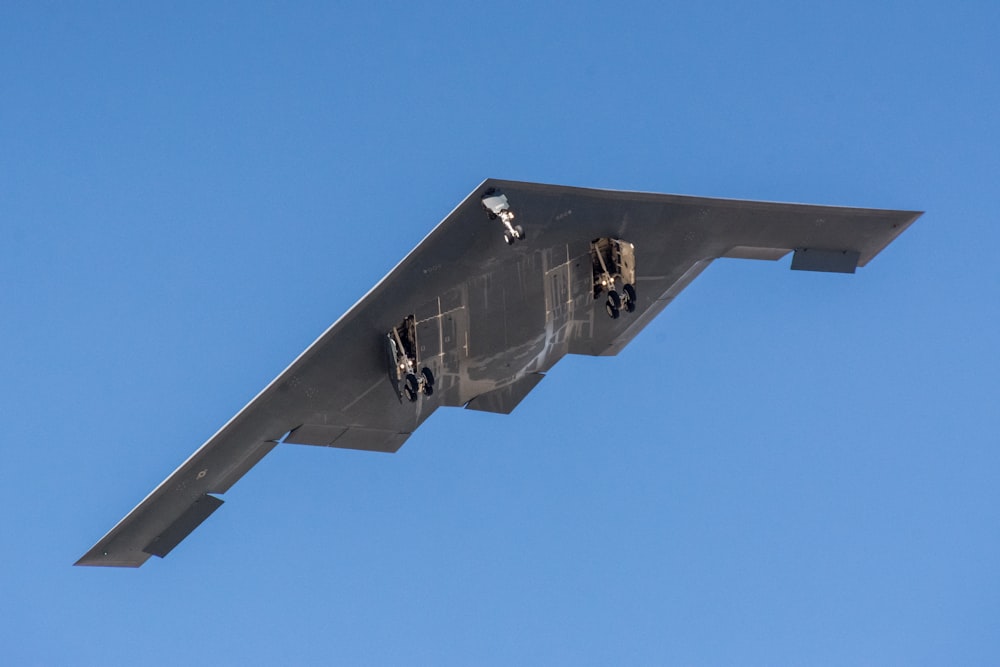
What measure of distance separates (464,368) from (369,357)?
3344mm

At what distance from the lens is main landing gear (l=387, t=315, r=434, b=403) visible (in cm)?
6475

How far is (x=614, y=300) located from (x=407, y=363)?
22.5 feet

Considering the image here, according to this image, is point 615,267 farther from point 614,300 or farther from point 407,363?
point 407,363

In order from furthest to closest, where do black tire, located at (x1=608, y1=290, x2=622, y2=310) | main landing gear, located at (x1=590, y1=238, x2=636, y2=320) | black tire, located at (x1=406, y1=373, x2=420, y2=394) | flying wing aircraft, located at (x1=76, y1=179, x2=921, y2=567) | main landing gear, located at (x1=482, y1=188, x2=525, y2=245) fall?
black tire, located at (x1=608, y1=290, x2=622, y2=310), main landing gear, located at (x1=590, y1=238, x2=636, y2=320), black tire, located at (x1=406, y1=373, x2=420, y2=394), flying wing aircraft, located at (x1=76, y1=179, x2=921, y2=567), main landing gear, located at (x1=482, y1=188, x2=525, y2=245)

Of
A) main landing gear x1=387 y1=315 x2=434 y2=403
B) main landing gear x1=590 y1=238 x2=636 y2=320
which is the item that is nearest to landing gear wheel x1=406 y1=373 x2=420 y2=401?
main landing gear x1=387 y1=315 x2=434 y2=403

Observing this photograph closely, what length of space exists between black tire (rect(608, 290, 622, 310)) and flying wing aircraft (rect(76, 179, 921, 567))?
2.7 inches

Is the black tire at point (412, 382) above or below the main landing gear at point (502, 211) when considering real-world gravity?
below

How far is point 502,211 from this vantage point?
62.2 m

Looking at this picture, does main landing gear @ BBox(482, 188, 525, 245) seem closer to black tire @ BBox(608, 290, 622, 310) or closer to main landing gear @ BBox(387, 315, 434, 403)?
main landing gear @ BBox(387, 315, 434, 403)

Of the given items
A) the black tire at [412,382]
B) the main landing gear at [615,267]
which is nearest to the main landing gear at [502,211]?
the main landing gear at [615,267]

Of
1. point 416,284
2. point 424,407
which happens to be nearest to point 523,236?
point 416,284

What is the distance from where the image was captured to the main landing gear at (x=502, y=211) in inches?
2441

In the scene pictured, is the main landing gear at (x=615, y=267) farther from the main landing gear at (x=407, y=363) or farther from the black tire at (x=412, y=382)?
the black tire at (x=412, y=382)

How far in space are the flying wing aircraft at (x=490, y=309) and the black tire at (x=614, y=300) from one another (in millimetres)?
68
